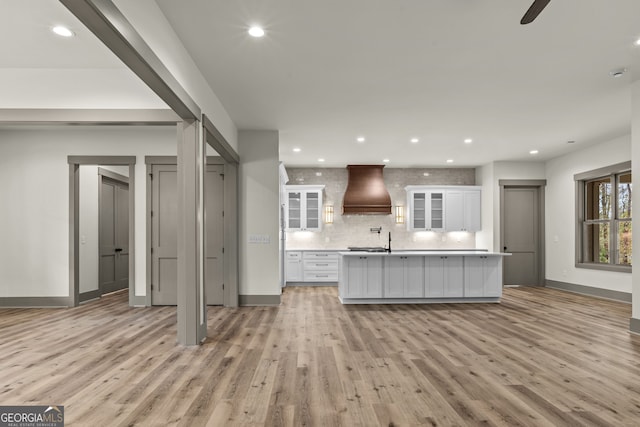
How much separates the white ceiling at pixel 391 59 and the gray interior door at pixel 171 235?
134 centimetres

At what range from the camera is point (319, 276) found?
30.6 ft

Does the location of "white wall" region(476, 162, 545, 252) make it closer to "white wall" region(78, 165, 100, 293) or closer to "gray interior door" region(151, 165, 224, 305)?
"gray interior door" region(151, 165, 224, 305)

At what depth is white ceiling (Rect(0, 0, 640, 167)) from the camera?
3113 millimetres

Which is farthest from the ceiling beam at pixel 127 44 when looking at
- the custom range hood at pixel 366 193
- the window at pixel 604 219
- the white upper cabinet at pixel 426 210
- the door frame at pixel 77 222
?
the window at pixel 604 219

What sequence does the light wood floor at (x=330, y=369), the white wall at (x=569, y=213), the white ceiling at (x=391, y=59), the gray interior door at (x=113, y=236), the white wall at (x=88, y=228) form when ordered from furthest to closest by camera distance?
the gray interior door at (x=113, y=236) < the white wall at (x=569, y=213) < the white wall at (x=88, y=228) < the white ceiling at (x=391, y=59) < the light wood floor at (x=330, y=369)

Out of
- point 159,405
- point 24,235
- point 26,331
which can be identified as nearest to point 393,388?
point 159,405

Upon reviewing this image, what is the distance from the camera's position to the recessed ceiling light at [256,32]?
3352 mm

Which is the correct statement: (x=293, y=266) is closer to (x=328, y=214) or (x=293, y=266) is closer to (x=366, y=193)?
(x=328, y=214)

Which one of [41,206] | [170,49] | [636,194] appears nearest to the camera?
[170,49]

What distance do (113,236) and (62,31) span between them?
17.9 ft

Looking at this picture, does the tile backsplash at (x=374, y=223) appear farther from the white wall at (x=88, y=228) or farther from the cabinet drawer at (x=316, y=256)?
the white wall at (x=88, y=228)

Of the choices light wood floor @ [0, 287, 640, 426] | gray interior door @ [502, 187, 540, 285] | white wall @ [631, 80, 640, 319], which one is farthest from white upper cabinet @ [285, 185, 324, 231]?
white wall @ [631, 80, 640, 319]

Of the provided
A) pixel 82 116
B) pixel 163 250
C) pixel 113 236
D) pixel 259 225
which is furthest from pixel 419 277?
pixel 113 236

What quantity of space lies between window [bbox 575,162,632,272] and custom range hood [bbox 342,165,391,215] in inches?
160
